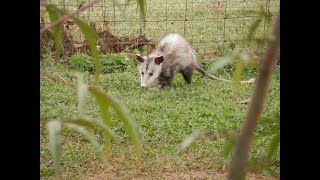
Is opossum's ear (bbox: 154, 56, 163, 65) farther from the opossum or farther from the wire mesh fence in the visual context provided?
the wire mesh fence

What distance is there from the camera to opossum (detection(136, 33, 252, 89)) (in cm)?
581

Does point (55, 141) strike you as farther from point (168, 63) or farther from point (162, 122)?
point (168, 63)

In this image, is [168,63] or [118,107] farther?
[168,63]

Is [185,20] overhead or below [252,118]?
overhead

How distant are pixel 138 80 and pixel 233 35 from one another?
1930mm

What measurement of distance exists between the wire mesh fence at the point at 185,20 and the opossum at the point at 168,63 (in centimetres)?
95

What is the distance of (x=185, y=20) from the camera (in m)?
7.27

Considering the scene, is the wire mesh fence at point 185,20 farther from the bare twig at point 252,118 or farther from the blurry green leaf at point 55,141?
the bare twig at point 252,118

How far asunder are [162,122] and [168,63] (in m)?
1.76

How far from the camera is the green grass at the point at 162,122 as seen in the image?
137 inches

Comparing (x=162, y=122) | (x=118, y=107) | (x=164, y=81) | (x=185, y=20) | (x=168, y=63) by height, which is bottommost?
(x=162, y=122)

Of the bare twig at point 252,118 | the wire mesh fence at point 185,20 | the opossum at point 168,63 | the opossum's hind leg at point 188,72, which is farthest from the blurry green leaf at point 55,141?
the wire mesh fence at point 185,20

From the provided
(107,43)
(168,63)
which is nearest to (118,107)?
(168,63)
